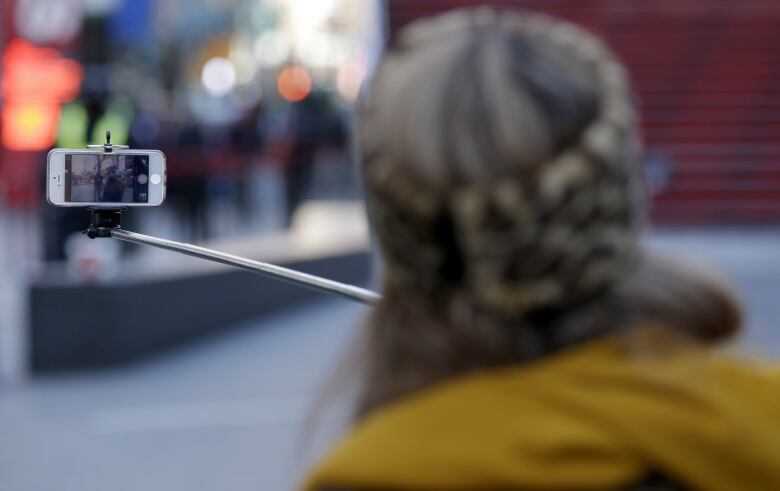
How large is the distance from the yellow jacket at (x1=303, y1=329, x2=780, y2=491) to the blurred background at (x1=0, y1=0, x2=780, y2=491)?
7.5 inches

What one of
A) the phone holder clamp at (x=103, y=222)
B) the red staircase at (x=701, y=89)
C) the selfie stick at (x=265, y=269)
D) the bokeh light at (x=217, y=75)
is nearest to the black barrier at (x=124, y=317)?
the phone holder clamp at (x=103, y=222)

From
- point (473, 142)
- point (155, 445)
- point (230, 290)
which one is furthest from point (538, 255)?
point (230, 290)

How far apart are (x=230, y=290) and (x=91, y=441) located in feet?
10.6

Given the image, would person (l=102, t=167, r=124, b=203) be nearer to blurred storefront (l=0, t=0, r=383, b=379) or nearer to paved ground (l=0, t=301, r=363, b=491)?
paved ground (l=0, t=301, r=363, b=491)

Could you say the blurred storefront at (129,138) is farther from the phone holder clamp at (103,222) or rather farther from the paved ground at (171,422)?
the phone holder clamp at (103,222)

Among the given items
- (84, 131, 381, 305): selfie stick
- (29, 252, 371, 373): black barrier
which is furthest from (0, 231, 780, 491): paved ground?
(84, 131, 381, 305): selfie stick

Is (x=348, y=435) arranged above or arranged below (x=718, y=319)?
below

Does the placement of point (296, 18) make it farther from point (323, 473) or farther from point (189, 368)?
point (323, 473)

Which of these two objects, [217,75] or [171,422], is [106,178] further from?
[217,75]

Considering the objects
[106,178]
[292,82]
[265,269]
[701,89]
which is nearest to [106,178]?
[106,178]

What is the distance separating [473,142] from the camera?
1.14 m

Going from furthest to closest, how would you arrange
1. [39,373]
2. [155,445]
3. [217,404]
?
[39,373] → [217,404] → [155,445]

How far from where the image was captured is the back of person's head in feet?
3.71

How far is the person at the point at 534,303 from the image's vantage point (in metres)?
1.11
